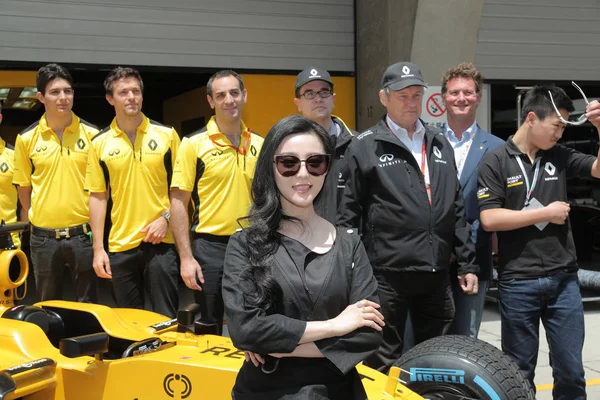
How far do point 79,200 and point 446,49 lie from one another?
5.60 meters

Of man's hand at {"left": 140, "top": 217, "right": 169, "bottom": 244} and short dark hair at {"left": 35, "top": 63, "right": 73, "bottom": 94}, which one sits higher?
short dark hair at {"left": 35, "top": 63, "right": 73, "bottom": 94}

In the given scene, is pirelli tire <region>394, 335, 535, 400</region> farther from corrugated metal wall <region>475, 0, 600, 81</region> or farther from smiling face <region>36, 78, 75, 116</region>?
corrugated metal wall <region>475, 0, 600, 81</region>

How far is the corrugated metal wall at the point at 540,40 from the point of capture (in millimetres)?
9492

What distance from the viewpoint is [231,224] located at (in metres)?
4.33

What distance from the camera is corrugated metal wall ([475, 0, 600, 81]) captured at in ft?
31.1

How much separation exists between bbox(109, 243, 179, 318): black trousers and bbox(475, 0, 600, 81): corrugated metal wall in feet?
20.8

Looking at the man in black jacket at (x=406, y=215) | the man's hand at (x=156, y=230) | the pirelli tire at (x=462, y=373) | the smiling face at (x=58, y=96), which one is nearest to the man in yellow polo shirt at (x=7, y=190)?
the smiling face at (x=58, y=96)

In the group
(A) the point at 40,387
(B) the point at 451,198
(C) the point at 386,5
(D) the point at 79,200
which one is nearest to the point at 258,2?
(C) the point at 386,5

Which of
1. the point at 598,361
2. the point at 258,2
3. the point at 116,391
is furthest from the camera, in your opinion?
the point at 258,2

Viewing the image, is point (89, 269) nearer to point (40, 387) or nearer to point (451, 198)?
point (40, 387)

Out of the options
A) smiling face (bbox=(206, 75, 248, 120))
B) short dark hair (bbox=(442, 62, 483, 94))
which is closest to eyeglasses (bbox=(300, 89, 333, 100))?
smiling face (bbox=(206, 75, 248, 120))

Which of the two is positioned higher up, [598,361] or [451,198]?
[451,198]

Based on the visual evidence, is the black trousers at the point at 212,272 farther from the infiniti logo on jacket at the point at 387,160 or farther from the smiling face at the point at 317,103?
the infiniti logo on jacket at the point at 387,160

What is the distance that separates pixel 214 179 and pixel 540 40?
7.03m
